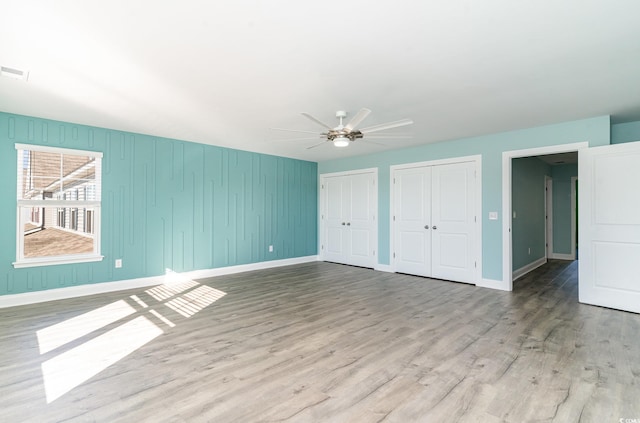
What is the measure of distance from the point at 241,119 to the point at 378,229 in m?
3.60

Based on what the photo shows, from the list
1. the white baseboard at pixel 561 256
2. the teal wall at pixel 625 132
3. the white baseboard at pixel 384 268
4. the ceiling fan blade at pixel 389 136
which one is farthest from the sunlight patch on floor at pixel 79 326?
the white baseboard at pixel 561 256

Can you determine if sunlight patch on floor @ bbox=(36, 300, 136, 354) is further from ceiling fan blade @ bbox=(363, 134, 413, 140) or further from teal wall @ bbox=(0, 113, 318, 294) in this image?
ceiling fan blade @ bbox=(363, 134, 413, 140)

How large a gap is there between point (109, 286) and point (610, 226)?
269 inches

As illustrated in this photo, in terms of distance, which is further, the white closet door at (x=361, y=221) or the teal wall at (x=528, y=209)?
the white closet door at (x=361, y=221)

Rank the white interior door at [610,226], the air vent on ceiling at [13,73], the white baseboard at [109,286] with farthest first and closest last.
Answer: the white baseboard at [109,286]
the white interior door at [610,226]
the air vent on ceiling at [13,73]

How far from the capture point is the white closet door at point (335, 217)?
714 cm

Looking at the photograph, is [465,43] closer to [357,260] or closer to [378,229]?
[378,229]

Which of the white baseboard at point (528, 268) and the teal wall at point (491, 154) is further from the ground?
the teal wall at point (491, 154)

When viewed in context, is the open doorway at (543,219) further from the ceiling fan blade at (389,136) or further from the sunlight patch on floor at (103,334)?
the sunlight patch on floor at (103,334)

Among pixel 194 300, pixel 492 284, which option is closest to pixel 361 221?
pixel 492 284

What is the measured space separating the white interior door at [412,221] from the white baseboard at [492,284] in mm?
901

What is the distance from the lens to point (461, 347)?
271 cm

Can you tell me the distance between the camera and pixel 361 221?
6.80 meters

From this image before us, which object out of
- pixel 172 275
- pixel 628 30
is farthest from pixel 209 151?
pixel 628 30
